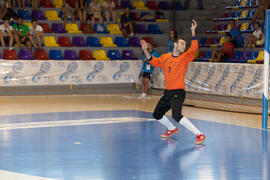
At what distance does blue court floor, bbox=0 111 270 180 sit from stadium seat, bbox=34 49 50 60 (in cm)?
830

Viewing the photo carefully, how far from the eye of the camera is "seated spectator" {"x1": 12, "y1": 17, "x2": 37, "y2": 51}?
21234 mm

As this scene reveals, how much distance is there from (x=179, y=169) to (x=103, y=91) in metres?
14.0

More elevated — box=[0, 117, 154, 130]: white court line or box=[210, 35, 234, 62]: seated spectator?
box=[210, 35, 234, 62]: seated spectator

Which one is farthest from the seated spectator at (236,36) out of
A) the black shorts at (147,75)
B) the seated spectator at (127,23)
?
the seated spectator at (127,23)

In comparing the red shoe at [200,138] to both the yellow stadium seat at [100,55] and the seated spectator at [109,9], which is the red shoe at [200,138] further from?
the seated spectator at [109,9]

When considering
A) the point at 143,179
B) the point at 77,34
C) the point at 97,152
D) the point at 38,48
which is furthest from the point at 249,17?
the point at 143,179

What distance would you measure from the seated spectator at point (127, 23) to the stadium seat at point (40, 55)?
4376 millimetres

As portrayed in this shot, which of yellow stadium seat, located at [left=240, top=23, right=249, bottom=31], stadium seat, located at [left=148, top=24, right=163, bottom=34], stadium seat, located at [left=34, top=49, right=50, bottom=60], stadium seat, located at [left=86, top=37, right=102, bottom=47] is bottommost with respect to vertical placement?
stadium seat, located at [left=34, top=49, right=50, bottom=60]

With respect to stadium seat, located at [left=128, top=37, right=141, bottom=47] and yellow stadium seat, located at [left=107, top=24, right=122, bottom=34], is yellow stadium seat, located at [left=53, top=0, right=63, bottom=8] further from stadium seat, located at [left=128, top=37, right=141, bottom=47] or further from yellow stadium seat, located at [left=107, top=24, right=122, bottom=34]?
stadium seat, located at [left=128, top=37, right=141, bottom=47]

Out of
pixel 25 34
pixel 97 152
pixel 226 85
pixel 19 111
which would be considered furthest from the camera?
pixel 25 34

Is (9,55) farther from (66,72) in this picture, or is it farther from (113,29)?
(113,29)

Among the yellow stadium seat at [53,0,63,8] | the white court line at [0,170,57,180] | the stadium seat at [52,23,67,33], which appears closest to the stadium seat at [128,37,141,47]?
the stadium seat at [52,23,67,33]

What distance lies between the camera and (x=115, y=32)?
24.5 metres

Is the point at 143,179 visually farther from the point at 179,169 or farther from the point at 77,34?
the point at 77,34
